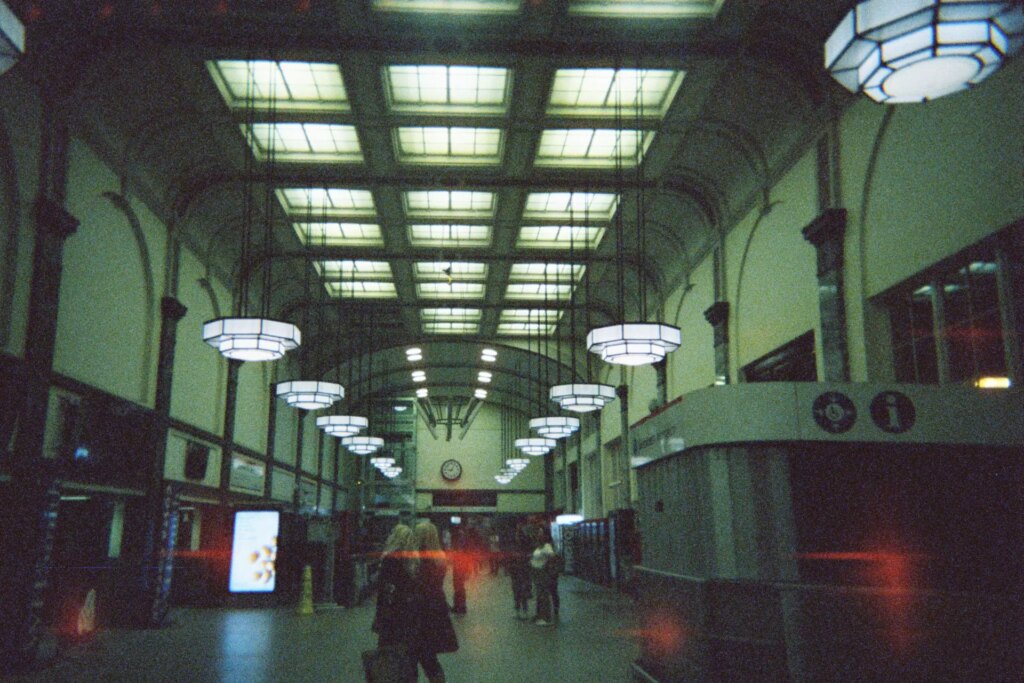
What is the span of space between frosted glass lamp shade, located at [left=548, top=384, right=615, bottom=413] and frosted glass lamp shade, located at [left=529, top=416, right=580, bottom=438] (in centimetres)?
497

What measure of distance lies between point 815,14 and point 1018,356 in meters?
5.00

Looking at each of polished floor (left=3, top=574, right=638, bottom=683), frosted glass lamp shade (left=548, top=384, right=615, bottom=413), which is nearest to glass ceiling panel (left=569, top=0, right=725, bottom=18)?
polished floor (left=3, top=574, right=638, bottom=683)

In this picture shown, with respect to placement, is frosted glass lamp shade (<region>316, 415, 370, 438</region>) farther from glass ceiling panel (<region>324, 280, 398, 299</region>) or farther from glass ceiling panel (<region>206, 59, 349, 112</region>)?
glass ceiling panel (<region>206, 59, 349, 112</region>)

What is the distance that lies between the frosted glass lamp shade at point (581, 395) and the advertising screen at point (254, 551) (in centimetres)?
605

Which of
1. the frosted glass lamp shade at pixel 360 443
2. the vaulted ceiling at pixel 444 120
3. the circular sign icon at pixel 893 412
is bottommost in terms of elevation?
the circular sign icon at pixel 893 412

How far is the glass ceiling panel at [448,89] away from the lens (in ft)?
40.7

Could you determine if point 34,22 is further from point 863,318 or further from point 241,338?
point 863,318

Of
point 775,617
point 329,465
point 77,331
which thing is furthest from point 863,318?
point 329,465

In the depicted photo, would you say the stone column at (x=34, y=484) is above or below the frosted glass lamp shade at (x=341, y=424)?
below

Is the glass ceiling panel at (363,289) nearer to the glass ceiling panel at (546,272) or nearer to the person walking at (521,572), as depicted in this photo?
the glass ceiling panel at (546,272)

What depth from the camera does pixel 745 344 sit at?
585 inches

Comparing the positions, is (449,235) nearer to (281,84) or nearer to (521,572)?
(281,84)

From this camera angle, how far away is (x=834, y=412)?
7.82 metres

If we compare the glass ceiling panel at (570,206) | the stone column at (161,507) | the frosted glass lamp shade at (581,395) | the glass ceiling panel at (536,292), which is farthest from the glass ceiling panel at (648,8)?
the glass ceiling panel at (536,292)
